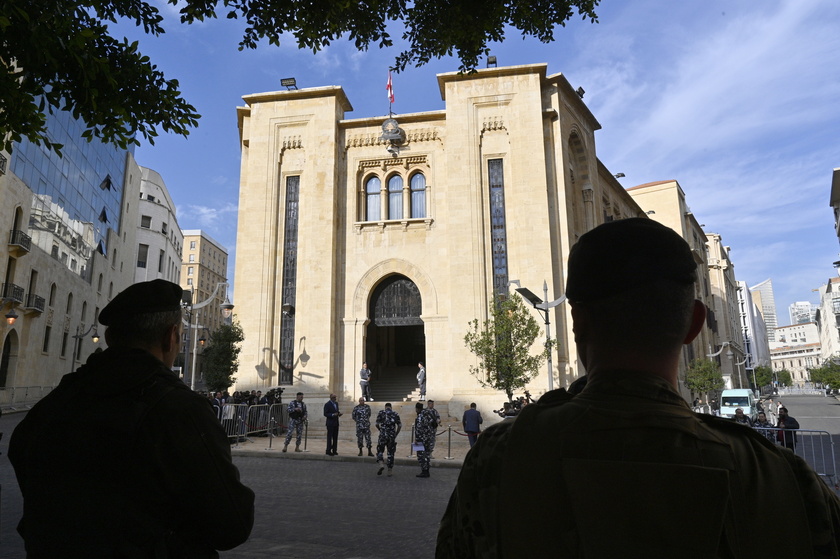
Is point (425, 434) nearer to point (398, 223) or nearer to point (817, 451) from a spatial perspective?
point (817, 451)

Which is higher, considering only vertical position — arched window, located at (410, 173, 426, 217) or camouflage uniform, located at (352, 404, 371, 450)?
arched window, located at (410, 173, 426, 217)

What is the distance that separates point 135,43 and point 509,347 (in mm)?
17006

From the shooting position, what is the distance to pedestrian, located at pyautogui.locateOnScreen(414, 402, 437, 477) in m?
12.8

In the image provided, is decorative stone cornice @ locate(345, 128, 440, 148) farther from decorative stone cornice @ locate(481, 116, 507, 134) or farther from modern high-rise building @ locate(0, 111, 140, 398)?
modern high-rise building @ locate(0, 111, 140, 398)

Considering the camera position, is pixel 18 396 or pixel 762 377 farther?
pixel 762 377

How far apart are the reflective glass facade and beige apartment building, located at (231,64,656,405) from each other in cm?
1274

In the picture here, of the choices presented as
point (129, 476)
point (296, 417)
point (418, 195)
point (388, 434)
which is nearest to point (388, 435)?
point (388, 434)

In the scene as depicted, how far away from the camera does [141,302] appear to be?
2.26 metres

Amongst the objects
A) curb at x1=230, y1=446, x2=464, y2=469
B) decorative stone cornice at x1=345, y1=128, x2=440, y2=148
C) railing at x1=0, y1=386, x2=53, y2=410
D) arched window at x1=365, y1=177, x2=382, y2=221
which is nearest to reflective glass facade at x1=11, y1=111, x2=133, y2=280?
railing at x1=0, y1=386, x2=53, y2=410

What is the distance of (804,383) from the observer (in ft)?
511

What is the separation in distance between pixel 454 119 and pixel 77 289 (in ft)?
103

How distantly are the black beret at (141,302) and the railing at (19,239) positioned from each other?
35286 mm

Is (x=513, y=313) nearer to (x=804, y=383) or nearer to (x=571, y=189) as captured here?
(x=571, y=189)

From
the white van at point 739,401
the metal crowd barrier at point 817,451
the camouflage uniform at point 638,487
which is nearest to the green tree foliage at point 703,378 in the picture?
the white van at point 739,401
